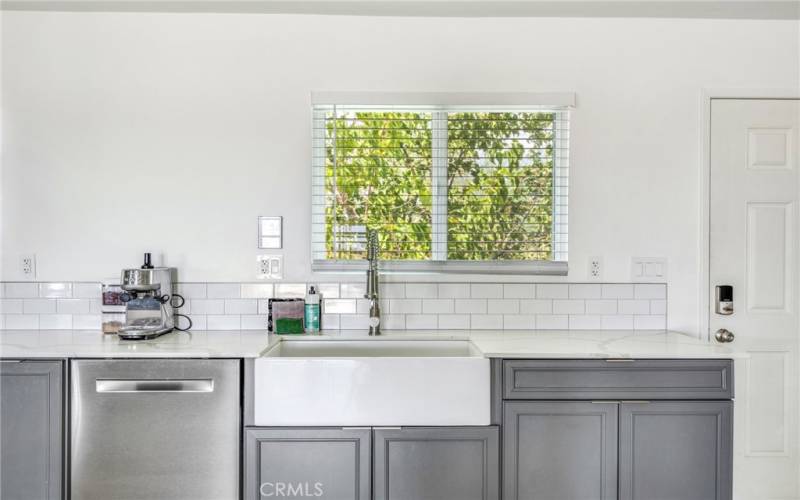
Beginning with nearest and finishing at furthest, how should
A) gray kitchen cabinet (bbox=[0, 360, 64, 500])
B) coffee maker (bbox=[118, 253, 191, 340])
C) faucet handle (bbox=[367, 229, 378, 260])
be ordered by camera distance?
gray kitchen cabinet (bbox=[0, 360, 64, 500])
coffee maker (bbox=[118, 253, 191, 340])
faucet handle (bbox=[367, 229, 378, 260])

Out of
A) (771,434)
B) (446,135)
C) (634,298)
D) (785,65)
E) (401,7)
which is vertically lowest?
(771,434)

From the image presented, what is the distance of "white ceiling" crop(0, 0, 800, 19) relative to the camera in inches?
93.7

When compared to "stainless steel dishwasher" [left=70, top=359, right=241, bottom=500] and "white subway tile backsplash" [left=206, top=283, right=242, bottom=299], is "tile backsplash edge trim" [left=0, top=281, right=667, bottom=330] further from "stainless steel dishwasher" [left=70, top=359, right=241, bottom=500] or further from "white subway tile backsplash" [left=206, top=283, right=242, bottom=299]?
"stainless steel dishwasher" [left=70, top=359, right=241, bottom=500]

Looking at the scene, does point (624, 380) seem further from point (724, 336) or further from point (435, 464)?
point (724, 336)

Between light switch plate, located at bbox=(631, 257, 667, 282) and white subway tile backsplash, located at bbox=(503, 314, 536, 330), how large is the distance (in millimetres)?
532

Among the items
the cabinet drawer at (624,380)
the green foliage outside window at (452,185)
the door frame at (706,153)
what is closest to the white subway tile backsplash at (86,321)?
the green foliage outside window at (452,185)

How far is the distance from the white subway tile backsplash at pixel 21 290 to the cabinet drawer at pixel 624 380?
2.21 meters

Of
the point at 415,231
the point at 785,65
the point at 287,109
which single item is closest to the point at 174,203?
the point at 287,109

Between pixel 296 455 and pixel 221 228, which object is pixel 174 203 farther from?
pixel 296 455

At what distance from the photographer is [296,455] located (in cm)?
193

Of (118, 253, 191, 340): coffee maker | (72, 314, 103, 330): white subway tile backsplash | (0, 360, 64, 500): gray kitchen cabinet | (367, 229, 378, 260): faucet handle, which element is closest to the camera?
(0, 360, 64, 500): gray kitchen cabinet

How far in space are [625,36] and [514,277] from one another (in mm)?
1280

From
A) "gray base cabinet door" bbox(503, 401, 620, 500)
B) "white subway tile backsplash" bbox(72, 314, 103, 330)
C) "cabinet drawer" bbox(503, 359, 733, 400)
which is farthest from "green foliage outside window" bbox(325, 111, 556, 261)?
"white subway tile backsplash" bbox(72, 314, 103, 330)

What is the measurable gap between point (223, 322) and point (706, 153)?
2454mm
